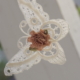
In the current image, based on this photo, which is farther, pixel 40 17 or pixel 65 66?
pixel 65 66

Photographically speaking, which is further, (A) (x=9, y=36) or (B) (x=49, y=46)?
(A) (x=9, y=36)

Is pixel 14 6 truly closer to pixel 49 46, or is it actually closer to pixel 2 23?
pixel 2 23

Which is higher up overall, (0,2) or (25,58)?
(0,2)

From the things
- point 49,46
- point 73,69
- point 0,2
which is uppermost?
point 0,2

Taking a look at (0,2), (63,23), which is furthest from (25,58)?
(0,2)

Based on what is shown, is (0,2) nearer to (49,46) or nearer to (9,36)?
(9,36)

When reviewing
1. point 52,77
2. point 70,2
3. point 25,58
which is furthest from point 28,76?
point 70,2
